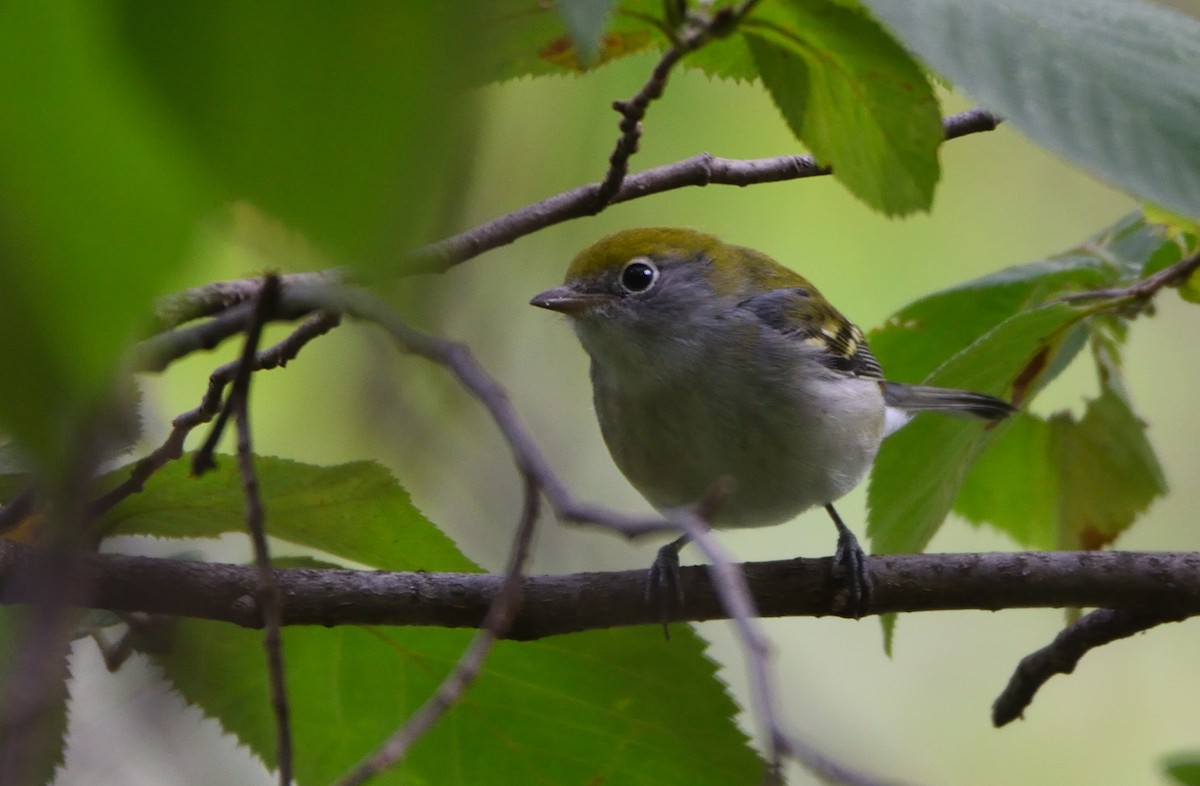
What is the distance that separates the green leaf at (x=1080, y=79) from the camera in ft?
2.68

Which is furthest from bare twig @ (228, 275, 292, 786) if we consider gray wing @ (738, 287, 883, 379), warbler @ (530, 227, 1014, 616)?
gray wing @ (738, 287, 883, 379)

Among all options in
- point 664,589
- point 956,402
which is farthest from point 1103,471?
point 664,589

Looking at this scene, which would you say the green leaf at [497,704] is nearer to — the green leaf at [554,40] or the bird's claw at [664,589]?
the bird's claw at [664,589]

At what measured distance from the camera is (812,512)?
18.6 feet

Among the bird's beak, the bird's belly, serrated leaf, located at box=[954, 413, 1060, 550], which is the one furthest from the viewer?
the bird's beak

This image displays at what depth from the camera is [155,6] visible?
0.43 m

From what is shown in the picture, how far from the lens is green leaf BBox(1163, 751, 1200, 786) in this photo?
1.33m

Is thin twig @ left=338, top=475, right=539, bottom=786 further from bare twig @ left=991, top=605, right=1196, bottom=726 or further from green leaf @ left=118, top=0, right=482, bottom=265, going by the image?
bare twig @ left=991, top=605, right=1196, bottom=726

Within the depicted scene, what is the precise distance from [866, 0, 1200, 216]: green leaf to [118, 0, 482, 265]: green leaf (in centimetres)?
51

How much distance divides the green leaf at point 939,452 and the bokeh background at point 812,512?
0.42 meters

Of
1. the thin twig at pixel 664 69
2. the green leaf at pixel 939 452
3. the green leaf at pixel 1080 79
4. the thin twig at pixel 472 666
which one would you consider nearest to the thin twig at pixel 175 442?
the thin twig at pixel 664 69

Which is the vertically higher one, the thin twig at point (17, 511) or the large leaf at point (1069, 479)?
the thin twig at point (17, 511)

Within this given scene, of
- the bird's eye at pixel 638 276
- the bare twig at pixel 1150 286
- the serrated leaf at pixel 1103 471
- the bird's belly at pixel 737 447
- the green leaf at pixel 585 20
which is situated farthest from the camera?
the bird's eye at pixel 638 276

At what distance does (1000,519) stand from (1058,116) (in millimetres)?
2019
